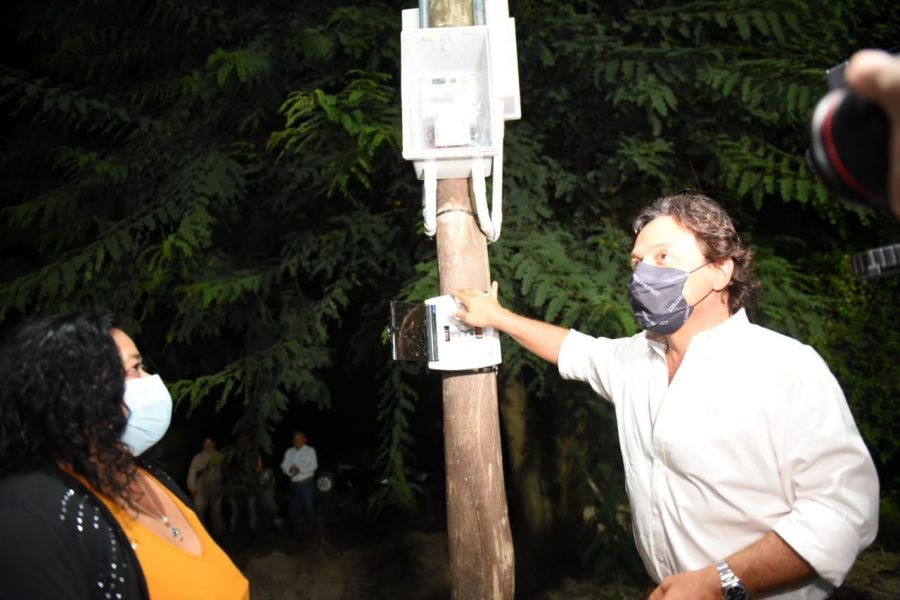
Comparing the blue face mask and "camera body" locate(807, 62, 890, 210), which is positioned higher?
"camera body" locate(807, 62, 890, 210)

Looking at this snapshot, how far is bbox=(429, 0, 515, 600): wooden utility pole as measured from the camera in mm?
2721

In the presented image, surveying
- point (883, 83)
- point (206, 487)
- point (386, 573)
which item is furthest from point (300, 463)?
point (883, 83)

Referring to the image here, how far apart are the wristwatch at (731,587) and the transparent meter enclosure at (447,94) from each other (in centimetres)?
151

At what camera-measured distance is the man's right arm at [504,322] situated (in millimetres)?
2682

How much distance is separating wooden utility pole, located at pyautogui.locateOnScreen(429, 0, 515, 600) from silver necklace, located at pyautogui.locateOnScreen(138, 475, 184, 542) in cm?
→ 99

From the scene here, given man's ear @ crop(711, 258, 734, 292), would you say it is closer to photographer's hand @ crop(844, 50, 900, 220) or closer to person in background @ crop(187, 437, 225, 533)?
photographer's hand @ crop(844, 50, 900, 220)

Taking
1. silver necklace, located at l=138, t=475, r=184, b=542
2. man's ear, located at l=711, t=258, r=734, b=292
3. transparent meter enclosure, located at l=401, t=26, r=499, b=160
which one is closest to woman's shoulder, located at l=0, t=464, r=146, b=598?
silver necklace, located at l=138, t=475, r=184, b=542

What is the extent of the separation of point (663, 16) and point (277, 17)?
297cm

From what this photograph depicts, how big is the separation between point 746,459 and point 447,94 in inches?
60.2

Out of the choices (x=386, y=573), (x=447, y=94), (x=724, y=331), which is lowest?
(x=386, y=573)

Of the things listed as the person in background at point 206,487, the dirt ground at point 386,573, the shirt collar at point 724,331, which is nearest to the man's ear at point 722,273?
the shirt collar at point 724,331

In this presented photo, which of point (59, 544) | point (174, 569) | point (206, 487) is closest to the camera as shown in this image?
point (59, 544)

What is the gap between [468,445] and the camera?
2727mm

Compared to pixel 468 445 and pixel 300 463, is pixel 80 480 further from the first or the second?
pixel 300 463
